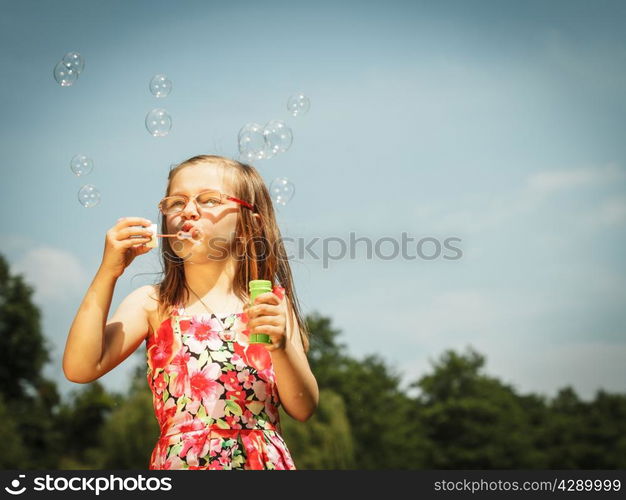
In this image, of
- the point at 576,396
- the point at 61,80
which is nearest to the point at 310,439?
the point at 61,80

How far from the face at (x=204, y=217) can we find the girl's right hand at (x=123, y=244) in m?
0.16

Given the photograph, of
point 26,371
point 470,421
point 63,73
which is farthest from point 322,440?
point 63,73

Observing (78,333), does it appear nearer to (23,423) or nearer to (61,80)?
(61,80)

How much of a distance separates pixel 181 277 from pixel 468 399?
36028mm

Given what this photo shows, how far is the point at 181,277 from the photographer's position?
2740mm

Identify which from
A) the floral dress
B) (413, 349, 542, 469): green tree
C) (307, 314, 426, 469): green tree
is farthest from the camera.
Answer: (413, 349, 542, 469): green tree

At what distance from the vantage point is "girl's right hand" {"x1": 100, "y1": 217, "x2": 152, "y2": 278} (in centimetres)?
239

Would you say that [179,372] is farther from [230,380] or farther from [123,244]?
[123,244]

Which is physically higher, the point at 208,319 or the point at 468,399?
the point at 468,399

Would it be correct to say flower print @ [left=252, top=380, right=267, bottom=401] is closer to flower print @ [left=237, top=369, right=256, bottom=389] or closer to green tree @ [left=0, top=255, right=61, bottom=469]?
flower print @ [left=237, top=369, right=256, bottom=389]

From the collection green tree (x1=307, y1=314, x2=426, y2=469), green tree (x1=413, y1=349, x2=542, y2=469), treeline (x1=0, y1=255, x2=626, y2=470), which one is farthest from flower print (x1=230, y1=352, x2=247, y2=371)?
green tree (x1=413, y1=349, x2=542, y2=469)

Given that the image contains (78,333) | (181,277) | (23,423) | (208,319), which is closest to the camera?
(78,333)

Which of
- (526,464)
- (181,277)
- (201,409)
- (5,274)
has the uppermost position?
(5,274)

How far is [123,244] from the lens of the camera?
240 centimetres
